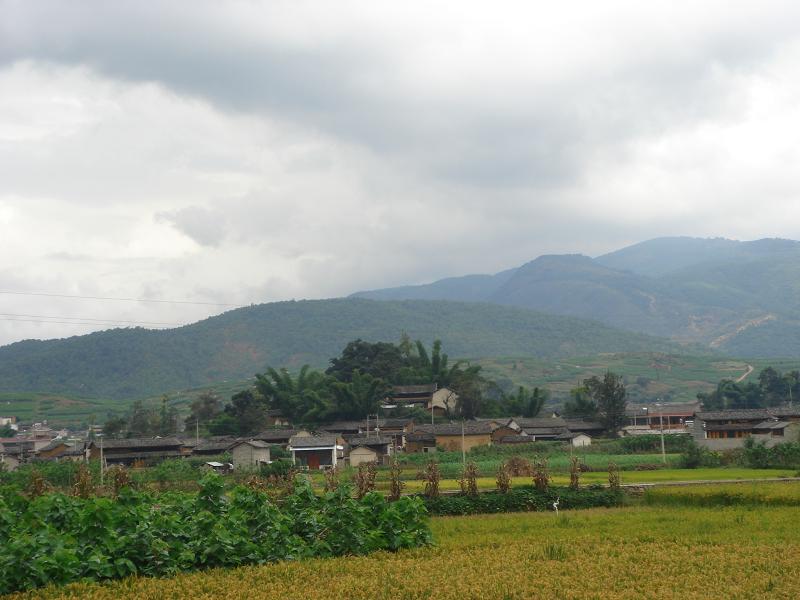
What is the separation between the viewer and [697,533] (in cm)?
2416

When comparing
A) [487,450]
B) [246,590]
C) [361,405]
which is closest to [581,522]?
[246,590]

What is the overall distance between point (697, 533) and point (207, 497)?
45.1 feet

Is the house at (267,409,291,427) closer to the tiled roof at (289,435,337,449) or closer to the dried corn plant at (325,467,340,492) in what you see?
the tiled roof at (289,435,337,449)

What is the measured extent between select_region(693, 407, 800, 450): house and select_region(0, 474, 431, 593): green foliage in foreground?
186 ft

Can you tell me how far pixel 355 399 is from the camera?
92500 mm

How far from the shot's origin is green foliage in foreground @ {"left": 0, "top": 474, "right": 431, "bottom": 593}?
624 inches

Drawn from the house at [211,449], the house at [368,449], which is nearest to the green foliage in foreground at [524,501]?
the house at [368,449]

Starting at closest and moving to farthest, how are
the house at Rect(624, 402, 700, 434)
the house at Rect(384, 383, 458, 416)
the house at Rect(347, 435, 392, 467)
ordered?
the house at Rect(347, 435, 392, 467) → the house at Rect(384, 383, 458, 416) → the house at Rect(624, 402, 700, 434)

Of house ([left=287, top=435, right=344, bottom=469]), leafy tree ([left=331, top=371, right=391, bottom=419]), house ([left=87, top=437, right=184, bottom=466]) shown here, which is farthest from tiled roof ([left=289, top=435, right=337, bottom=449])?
leafy tree ([left=331, top=371, right=391, bottom=419])

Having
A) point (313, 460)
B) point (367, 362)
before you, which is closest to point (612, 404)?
point (367, 362)

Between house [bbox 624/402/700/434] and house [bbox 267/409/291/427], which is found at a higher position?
house [bbox 267/409/291/427]

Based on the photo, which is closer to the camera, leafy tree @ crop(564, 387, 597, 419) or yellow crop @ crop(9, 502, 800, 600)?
yellow crop @ crop(9, 502, 800, 600)

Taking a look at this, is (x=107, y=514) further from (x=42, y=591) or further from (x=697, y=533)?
(x=697, y=533)

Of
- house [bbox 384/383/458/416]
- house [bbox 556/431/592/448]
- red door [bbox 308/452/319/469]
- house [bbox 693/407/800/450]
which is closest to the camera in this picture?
house [bbox 693/407/800/450]
